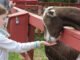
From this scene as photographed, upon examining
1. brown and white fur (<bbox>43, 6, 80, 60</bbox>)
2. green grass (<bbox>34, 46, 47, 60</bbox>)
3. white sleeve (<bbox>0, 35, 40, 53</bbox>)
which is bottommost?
green grass (<bbox>34, 46, 47, 60</bbox>)

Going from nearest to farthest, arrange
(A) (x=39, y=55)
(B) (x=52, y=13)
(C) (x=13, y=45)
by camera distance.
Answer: (B) (x=52, y=13)
(C) (x=13, y=45)
(A) (x=39, y=55)

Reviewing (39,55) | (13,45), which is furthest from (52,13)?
(39,55)

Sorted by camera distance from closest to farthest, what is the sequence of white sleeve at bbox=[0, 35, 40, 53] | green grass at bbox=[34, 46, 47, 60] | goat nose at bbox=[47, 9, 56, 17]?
goat nose at bbox=[47, 9, 56, 17]
white sleeve at bbox=[0, 35, 40, 53]
green grass at bbox=[34, 46, 47, 60]

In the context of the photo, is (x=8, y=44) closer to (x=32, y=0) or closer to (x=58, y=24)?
(x=58, y=24)

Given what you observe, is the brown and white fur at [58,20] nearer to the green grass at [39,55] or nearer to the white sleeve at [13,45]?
the white sleeve at [13,45]

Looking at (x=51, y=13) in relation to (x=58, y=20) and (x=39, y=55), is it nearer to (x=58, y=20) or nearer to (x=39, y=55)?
(x=58, y=20)

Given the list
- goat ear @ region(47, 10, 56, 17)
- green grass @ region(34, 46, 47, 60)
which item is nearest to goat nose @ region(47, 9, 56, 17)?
goat ear @ region(47, 10, 56, 17)

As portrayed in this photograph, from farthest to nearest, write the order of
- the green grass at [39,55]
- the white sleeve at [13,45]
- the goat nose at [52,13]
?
the green grass at [39,55]
the white sleeve at [13,45]
the goat nose at [52,13]

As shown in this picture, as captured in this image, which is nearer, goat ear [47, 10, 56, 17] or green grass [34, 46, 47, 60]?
goat ear [47, 10, 56, 17]

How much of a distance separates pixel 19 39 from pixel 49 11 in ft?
5.57

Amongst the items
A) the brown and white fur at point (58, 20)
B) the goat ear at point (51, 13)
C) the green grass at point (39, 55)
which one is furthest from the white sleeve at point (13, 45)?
the green grass at point (39, 55)

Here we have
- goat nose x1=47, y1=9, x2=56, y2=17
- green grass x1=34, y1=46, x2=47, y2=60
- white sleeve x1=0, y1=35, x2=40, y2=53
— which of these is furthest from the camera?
green grass x1=34, y1=46, x2=47, y2=60

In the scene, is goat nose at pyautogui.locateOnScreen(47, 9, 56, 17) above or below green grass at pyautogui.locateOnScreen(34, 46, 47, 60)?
above

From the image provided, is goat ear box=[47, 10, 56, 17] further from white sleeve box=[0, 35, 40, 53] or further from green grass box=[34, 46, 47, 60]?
green grass box=[34, 46, 47, 60]
